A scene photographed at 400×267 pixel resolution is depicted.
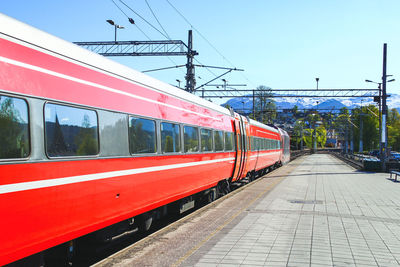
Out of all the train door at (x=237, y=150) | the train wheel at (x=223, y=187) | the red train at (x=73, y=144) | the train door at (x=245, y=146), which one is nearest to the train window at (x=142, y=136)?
the red train at (x=73, y=144)

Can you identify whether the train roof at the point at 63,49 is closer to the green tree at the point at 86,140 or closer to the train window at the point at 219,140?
the green tree at the point at 86,140

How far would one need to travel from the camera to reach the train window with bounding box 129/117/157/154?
714 cm

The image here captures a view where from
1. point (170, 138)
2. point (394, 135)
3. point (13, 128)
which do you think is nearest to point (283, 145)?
point (170, 138)

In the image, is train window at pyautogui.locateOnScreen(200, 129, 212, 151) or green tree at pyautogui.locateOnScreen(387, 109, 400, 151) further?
green tree at pyautogui.locateOnScreen(387, 109, 400, 151)

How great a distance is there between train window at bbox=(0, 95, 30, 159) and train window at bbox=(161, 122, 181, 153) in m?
4.05

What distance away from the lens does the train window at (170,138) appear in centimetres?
859

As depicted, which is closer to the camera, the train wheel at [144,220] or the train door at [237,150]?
the train wheel at [144,220]

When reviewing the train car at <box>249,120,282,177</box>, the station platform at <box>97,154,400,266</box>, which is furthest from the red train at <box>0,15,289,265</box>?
the train car at <box>249,120,282,177</box>

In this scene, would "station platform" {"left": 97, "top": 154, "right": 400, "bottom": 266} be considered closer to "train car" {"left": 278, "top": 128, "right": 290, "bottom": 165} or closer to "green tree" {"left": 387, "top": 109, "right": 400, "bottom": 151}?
"train car" {"left": 278, "top": 128, "right": 290, "bottom": 165}

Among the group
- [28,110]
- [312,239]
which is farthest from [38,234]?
[312,239]

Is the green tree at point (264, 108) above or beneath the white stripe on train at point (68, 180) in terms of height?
above

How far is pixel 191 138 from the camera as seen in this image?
10.5 metres

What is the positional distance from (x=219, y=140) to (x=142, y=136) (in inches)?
238

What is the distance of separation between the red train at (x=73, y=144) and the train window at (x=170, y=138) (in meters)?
0.02
